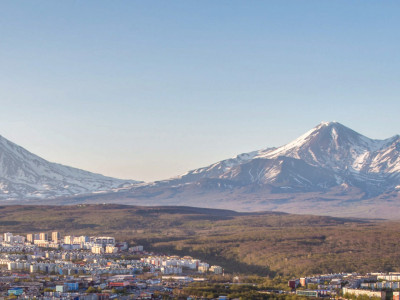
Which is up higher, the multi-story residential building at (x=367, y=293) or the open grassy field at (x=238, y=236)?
the open grassy field at (x=238, y=236)

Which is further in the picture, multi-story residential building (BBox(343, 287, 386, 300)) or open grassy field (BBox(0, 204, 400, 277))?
open grassy field (BBox(0, 204, 400, 277))

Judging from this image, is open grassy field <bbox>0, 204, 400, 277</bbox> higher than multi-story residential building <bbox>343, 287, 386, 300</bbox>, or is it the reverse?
open grassy field <bbox>0, 204, 400, 277</bbox>

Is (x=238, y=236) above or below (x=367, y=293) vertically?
above

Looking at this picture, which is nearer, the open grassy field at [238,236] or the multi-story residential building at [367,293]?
the multi-story residential building at [367,293]

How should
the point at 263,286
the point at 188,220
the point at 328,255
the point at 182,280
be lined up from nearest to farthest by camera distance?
the point at 263,286
the point at 182,280
the point at 328,255
the point at 188,220

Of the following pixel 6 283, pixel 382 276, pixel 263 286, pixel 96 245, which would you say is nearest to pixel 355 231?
pixel 96 245

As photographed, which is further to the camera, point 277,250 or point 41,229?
point 41,229

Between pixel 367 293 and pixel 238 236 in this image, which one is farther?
pixel 238 236

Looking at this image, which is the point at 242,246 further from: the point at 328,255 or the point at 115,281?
the point at 115,281
